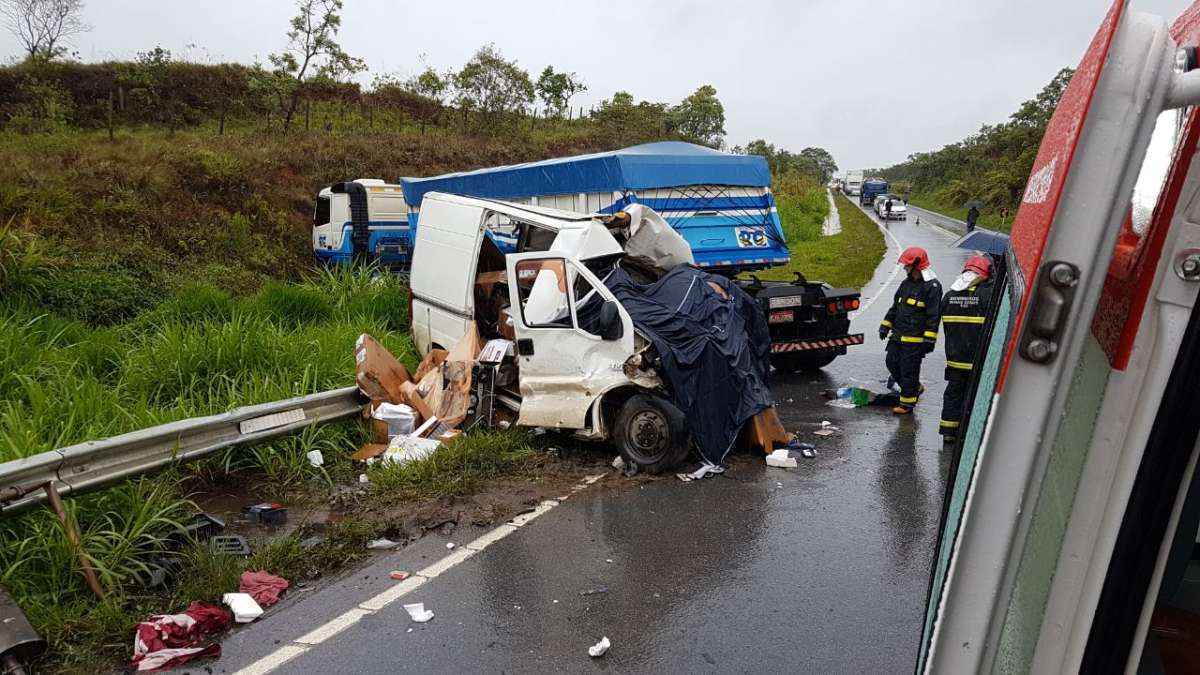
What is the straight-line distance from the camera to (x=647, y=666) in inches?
142

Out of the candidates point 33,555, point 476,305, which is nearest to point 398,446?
point 476,305

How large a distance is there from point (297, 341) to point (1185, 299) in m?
8.08

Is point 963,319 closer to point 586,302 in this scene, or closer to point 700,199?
point 586,302

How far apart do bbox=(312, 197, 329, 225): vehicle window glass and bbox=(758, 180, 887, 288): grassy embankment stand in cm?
1069

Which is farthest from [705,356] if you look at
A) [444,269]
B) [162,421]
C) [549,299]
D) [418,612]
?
[162,421]

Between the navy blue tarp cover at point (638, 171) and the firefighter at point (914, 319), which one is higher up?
the navy blue tarp cover at point (638, 171)

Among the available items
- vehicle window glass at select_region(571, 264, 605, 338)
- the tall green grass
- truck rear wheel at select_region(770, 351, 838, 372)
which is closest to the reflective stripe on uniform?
truck rear wheel at select_region(770, 351, 838, 372)

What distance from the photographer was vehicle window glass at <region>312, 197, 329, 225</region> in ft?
60.8

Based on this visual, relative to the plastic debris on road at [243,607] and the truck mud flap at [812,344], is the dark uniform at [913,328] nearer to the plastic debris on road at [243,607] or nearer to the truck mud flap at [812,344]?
the truck mud flap at [812,344]

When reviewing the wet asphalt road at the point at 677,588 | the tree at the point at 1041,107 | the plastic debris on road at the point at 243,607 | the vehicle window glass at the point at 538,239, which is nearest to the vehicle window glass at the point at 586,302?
the wet asphalt road at the point at 677,588

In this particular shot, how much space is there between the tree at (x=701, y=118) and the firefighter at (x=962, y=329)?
41156 mm

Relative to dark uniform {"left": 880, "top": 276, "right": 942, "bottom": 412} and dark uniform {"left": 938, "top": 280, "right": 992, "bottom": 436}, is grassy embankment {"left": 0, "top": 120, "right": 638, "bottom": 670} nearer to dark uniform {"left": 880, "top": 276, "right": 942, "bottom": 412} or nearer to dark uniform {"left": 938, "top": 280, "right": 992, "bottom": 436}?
dark uniform {"left": 938, "top": 280, "right": 992, "bottom": 436}

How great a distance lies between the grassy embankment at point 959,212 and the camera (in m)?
34.4

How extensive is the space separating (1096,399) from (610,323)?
16.4 ft
